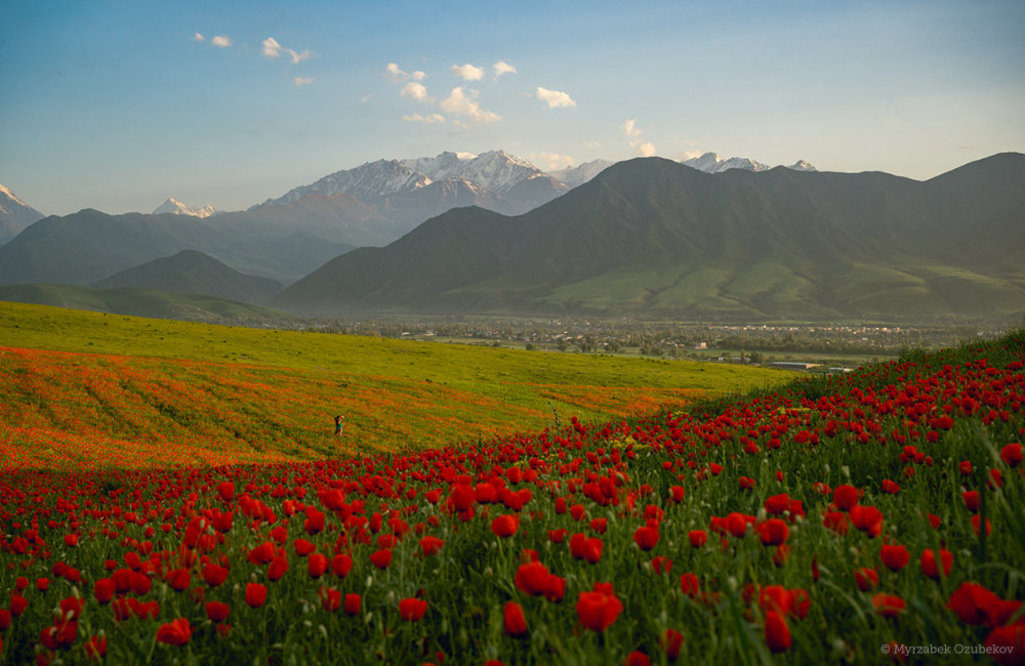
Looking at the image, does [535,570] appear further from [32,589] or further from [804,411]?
[804,411]

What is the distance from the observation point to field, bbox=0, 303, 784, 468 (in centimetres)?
2867

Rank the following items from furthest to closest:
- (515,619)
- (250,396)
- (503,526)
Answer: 1. (250,396)
2. (503,526)
3. (515,619)

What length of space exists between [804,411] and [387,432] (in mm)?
26507

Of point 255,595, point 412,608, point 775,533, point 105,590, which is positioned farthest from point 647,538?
point 105,590

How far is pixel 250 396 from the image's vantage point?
35938mm

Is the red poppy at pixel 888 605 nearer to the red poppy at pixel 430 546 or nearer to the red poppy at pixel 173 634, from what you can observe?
the red poppy at pixel 430 546

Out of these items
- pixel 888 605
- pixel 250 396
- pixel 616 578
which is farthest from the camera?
pixel 250 396

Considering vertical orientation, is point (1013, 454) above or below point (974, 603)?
above

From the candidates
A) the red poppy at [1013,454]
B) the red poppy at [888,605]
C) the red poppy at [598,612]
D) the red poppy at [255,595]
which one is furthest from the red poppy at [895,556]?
the red poppy at [255,595]

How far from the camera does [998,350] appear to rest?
12.3 metres

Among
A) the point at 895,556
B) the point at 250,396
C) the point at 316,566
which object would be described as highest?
the point at 895,556

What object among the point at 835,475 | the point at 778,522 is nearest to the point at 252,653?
the point at 778,522

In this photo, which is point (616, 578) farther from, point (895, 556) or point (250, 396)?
point (250, 396)

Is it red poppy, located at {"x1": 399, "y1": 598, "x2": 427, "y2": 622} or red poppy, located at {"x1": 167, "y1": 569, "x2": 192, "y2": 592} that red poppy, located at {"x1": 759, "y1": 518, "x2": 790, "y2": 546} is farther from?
red poppy, located at {"x1": 167, "y1": 569, "x2": 192, "y2": 592}
